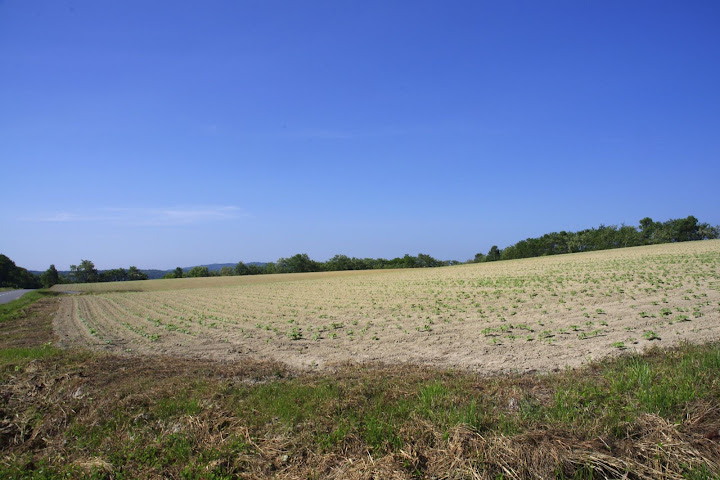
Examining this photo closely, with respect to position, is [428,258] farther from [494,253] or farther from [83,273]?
[83,273]

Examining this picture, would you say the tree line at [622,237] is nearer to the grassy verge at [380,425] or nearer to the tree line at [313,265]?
the tree line at [313,265]

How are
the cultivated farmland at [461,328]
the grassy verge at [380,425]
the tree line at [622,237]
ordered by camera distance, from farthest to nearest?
1. the tree line at [622,237]
2. the cultivated farmland at [461,328]
3. the grassy verge at [380,425]

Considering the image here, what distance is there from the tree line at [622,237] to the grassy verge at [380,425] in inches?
4552

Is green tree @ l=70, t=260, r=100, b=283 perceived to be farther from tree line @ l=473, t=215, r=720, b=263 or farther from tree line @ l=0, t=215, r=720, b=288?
tree line @ l=473, t=215, r=720, b=263

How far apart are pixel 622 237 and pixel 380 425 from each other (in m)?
127

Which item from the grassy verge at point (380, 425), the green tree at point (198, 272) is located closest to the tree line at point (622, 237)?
the green tree at point (198, 272)

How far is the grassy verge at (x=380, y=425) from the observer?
4.35 metres

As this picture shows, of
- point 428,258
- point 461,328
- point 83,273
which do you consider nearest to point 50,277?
point 83,273

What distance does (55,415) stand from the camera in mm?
6883

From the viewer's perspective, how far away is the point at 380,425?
5.46 metres

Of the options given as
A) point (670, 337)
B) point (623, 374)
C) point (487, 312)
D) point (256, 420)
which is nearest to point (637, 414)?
point (623, 374)

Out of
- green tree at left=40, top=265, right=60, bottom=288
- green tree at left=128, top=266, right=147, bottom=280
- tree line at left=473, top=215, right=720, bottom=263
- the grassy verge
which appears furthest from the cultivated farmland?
green tree at left=40, top=265, right=60, bottom=288

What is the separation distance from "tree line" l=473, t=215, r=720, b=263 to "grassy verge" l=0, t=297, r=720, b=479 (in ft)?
379

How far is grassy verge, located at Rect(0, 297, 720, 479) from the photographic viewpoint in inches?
171
